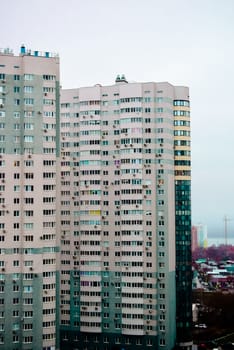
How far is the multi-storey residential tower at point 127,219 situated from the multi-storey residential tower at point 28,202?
12383 mm

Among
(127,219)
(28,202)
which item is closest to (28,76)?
(28,202)

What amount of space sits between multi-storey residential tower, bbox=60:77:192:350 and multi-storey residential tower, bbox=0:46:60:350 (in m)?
12.4

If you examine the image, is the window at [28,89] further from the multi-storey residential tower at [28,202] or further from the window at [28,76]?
the window at [28,76]

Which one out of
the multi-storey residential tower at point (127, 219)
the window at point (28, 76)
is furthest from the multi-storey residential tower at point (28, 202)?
the multi-storey residential tower at point (127, 219)

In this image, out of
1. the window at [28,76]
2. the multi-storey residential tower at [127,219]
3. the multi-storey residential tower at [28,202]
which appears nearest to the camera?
the multi-storey residential tower at [28,202]

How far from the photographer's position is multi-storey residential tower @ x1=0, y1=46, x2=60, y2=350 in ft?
161

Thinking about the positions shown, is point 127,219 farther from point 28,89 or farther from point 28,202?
point 28,89

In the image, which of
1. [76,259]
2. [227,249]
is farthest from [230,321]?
[227,249]

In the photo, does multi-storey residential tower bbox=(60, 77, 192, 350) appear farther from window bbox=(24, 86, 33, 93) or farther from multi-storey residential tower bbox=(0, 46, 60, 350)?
window bbox=(24, 86, 33, 93)

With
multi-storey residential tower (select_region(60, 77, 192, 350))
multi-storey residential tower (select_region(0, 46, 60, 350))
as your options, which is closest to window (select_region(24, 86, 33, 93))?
multi-storey residential tower (select_region(0, 46, 60, 350))

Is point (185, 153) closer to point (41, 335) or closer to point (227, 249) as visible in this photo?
point (41, 335)

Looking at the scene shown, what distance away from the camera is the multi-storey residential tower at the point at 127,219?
6059cm

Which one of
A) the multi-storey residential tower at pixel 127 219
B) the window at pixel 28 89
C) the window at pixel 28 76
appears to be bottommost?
the multi-storey residential tower at pixel 127 219

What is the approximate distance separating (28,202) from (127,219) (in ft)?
50.0
